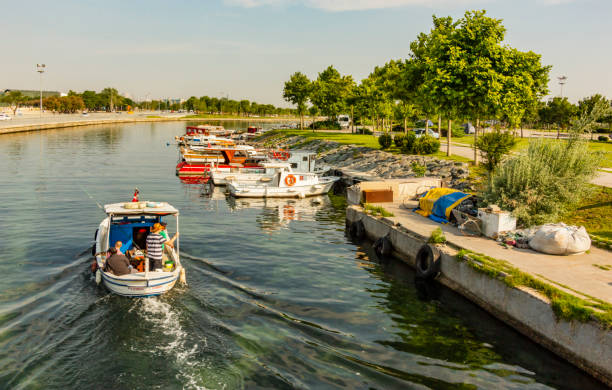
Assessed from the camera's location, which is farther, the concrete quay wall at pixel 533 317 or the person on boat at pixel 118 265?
the person on boat at pixel 118 265

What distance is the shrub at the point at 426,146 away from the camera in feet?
149

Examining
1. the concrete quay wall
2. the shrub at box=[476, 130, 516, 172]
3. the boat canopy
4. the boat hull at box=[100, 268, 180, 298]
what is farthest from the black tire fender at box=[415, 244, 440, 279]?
the shrub at box=[476, 130, 516, 172]

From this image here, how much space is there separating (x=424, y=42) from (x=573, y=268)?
36.8 m

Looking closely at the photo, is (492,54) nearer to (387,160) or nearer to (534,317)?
(387,160)

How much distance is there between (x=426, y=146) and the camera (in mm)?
45406

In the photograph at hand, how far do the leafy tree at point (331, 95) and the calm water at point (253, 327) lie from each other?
69.6 meters

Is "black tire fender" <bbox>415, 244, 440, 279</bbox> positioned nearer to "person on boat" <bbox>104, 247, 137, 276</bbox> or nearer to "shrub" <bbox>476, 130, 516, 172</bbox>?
"person on boat" <bbox>104, 247, 137, 276</bbox>

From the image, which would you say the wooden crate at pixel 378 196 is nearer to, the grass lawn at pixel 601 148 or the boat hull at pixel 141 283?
the grass lawn at pixel 601 148

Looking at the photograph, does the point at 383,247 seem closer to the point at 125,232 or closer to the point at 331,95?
the point at 125,232

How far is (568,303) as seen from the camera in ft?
39.3

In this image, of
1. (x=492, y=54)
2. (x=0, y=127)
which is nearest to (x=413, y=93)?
(x=492, y=54)

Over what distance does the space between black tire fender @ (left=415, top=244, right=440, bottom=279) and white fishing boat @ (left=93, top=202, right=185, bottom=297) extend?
972cm

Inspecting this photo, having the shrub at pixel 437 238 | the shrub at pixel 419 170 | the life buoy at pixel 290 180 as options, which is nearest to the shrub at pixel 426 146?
the shrub at pixel 419 170

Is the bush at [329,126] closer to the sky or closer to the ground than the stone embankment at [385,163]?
closer to the sky
